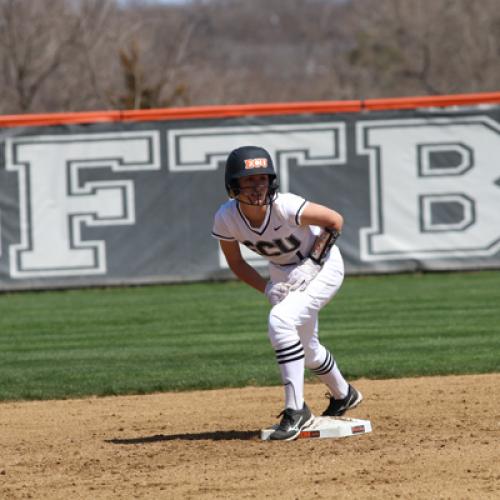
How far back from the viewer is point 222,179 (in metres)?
16.0

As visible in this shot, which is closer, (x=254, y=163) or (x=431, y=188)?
(x=254, y=163)

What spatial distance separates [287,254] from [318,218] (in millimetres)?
373

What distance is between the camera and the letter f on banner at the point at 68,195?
15805 mm

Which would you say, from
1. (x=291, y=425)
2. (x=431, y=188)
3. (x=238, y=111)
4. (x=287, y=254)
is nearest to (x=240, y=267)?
(x=287, y=254)

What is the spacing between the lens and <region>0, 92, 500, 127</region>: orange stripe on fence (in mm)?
15930

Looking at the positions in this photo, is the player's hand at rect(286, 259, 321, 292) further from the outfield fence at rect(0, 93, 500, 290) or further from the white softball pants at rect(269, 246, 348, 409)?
the outfield fence at rect(0, 93, 500, 290)

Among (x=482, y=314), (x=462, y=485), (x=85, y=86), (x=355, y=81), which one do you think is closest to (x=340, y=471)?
(x=462, y=485)

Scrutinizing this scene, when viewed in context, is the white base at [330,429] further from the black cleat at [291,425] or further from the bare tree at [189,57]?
the bare tree at [189,57]

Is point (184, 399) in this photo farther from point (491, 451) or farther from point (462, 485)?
point (462, 485)

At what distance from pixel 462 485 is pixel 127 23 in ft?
98.4

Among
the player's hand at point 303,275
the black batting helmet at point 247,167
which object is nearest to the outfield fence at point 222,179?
the player's hand at point 303,275

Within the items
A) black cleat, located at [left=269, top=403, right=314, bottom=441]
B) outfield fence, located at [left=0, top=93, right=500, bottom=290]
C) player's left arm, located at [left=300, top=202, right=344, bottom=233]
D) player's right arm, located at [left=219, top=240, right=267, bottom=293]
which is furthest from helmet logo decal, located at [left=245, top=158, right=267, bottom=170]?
outfield fence, located at [left=0, top=93, right=500, bottom=290]

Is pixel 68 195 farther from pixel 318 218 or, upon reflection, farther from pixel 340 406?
pixel 318 218

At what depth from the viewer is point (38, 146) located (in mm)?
15914
